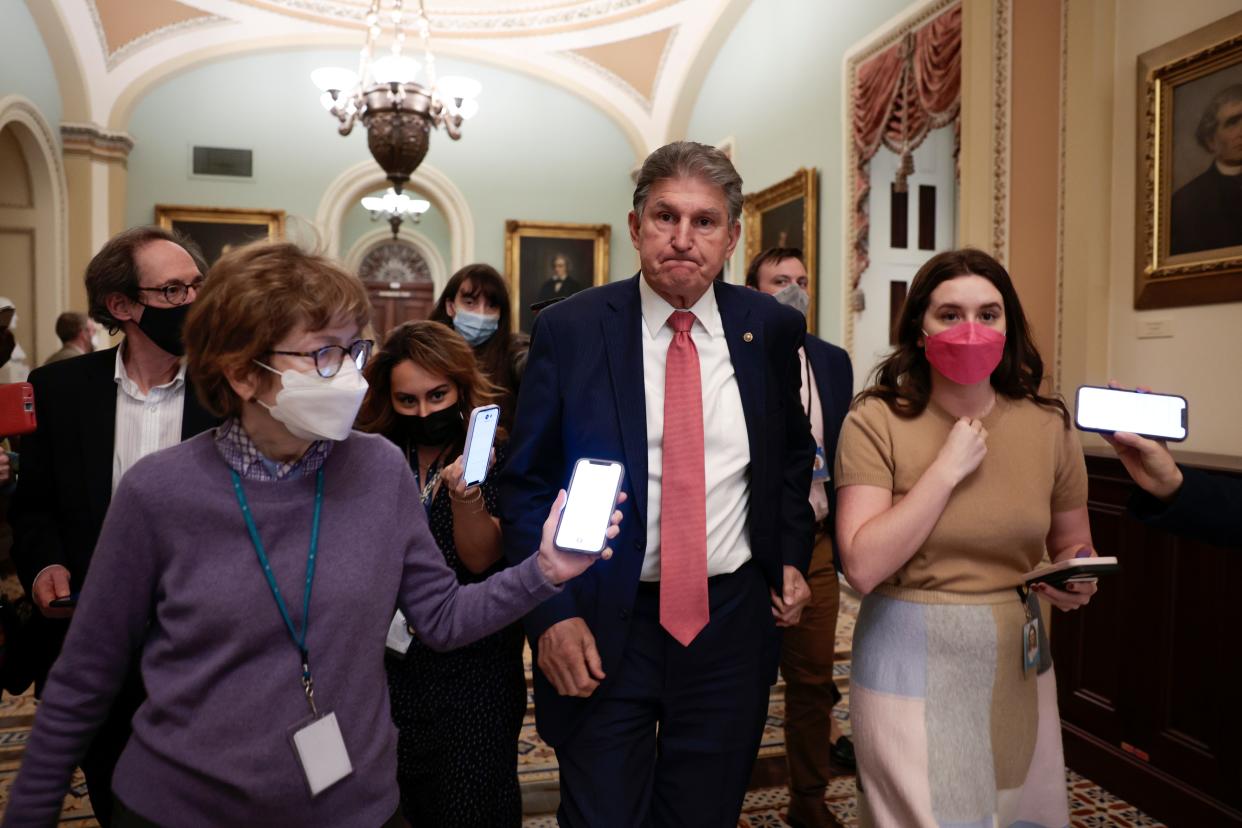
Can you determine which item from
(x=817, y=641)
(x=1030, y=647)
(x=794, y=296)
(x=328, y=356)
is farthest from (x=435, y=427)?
(x=794, y=296)

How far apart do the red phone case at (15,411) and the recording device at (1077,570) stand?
8.00 feet

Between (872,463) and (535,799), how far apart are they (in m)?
2.29

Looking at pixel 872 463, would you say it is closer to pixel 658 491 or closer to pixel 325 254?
pixel 658 491

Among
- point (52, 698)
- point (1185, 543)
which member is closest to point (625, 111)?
point (1185, 543)

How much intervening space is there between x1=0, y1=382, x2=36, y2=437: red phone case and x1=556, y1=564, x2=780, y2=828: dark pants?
5.04ft

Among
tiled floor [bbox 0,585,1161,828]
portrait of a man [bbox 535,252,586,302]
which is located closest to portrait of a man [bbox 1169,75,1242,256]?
tiled floor [bbox 0,585,1161,828]

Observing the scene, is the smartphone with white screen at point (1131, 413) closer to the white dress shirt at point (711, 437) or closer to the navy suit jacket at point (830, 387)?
the white dress shirt at point (711, 437)

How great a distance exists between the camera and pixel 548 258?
11.5 m

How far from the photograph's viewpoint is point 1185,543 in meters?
3.34

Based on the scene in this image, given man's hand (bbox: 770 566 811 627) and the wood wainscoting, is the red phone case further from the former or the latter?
the wood wainscoting

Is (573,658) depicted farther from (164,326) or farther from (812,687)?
(812,687)

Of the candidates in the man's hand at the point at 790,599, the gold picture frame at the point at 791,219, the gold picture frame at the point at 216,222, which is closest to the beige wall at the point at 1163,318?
the gold picture frame at the point at 791,219

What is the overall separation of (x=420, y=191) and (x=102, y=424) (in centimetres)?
955

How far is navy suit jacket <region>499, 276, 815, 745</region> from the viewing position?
6.40 ft
